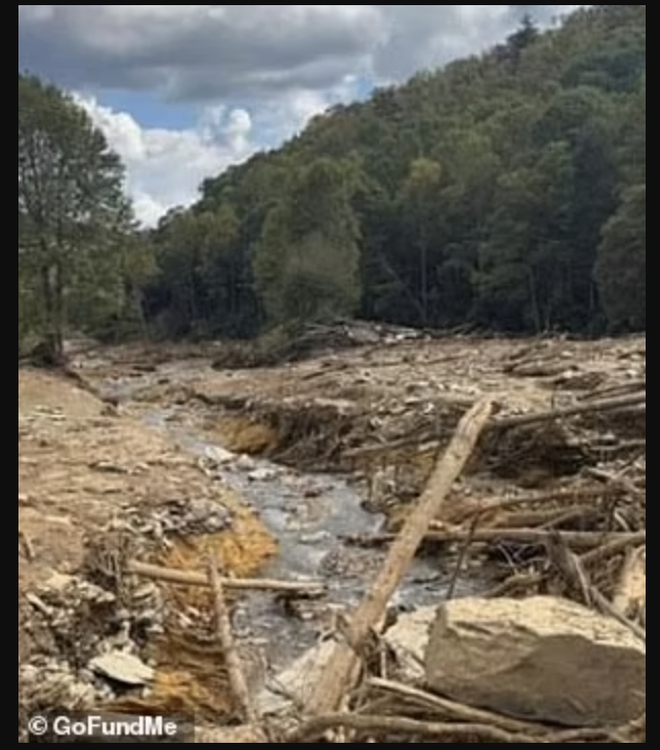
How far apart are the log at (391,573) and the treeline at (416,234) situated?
696 inches

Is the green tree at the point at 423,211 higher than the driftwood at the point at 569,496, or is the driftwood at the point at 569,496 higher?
the green tree at the point at 423,211

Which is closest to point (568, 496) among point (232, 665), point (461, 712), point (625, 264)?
point (232, 665)

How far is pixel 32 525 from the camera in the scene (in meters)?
11.3

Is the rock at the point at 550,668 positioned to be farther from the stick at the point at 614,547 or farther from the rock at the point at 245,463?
the rock at the point at 245,463

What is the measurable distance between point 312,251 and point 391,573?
35.7 m

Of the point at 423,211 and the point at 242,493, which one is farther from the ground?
the point at 423,211

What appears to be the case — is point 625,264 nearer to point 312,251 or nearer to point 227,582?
point 312,251

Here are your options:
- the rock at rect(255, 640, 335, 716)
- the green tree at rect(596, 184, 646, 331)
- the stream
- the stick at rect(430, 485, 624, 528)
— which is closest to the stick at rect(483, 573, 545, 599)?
the stick at rect(430, 485, 624, 528)

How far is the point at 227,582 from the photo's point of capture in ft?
32.2

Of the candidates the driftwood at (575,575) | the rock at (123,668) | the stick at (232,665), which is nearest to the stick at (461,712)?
the driftwood at (575,575)

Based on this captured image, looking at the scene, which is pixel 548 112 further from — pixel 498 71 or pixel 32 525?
pixel 498 71

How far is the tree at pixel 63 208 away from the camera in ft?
106

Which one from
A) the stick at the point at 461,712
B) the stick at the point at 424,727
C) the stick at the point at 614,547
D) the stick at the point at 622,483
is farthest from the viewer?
the stick at the point at 622,483
